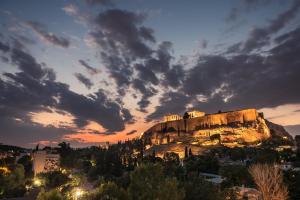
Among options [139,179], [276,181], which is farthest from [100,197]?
[276,181]

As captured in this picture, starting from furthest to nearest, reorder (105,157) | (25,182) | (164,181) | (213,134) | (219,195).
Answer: (213,134), (105,157), (25,182), (219,195), (164,181)

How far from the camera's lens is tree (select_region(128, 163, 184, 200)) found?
1998 cm

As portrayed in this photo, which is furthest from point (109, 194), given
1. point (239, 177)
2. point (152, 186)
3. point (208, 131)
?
point (208, 131)

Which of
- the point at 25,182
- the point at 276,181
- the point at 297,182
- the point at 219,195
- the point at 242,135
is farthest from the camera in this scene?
the point at 242,135

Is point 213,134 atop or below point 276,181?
atop

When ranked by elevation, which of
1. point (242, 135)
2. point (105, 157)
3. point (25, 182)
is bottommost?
point (25, 182)

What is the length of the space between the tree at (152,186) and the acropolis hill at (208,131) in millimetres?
81855

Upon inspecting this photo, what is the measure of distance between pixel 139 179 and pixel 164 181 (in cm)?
183

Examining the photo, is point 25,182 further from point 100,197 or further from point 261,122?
point 261,122

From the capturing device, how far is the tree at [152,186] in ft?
65.6

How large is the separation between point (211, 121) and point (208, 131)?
15.4m

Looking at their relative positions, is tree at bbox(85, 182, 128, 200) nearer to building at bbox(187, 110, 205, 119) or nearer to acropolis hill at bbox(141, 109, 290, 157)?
acropolis hill at bbox(141, 109, 290, 157)

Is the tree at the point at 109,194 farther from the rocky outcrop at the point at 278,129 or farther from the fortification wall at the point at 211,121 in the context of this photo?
the rocky outcrop at the point at 278,129

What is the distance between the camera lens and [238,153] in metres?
81.9
